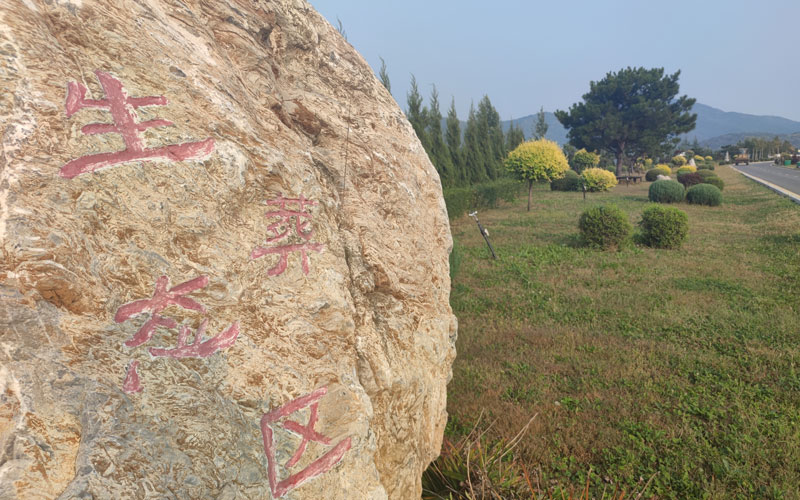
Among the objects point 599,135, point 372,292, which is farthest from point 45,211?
point 599,135

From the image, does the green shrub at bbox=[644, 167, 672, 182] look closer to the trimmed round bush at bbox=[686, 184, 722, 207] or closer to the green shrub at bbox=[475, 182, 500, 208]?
the trimmed round bush at bbox=[686, 184, 722, 207]

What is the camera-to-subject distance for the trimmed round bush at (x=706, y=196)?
1609 centimetres

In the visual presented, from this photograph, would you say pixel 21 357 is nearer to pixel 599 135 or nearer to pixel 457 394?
pixel 457 394

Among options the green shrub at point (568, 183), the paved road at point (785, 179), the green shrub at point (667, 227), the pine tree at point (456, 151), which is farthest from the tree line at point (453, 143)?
the paved road at point (785, 179)

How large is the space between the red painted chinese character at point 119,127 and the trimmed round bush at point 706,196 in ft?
64.3

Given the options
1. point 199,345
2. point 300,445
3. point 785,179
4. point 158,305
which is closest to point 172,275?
point 158,305

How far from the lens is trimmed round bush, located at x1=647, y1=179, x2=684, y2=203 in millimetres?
17219

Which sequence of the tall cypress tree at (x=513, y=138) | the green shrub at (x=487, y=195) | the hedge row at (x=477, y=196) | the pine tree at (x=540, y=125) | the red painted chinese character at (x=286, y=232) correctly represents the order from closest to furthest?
the red painted chinese character at (x=286, y=232), the hedge row at (x=477, y=196), the green shrub at (x=487, y=195), the tall cypress tree at (x=513, y=138), the pine tree at (x=540, y=125)

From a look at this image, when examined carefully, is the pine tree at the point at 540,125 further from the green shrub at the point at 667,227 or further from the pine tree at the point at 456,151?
the green shrub at the point at 667,227

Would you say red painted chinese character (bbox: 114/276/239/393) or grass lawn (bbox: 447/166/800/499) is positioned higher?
red painted chinese character (bbox: 114/276/239/393)

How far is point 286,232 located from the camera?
1.82 meters

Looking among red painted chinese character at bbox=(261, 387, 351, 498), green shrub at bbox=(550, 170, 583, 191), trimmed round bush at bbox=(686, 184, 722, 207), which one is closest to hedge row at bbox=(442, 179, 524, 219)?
green shrub at bbox=(550, 170, 583, 191)

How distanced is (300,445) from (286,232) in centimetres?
90

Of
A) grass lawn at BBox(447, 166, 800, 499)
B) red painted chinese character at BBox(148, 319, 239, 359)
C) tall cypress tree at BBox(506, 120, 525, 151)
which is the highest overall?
tall cypress tree at BBox(506, 120, 525, 151)
